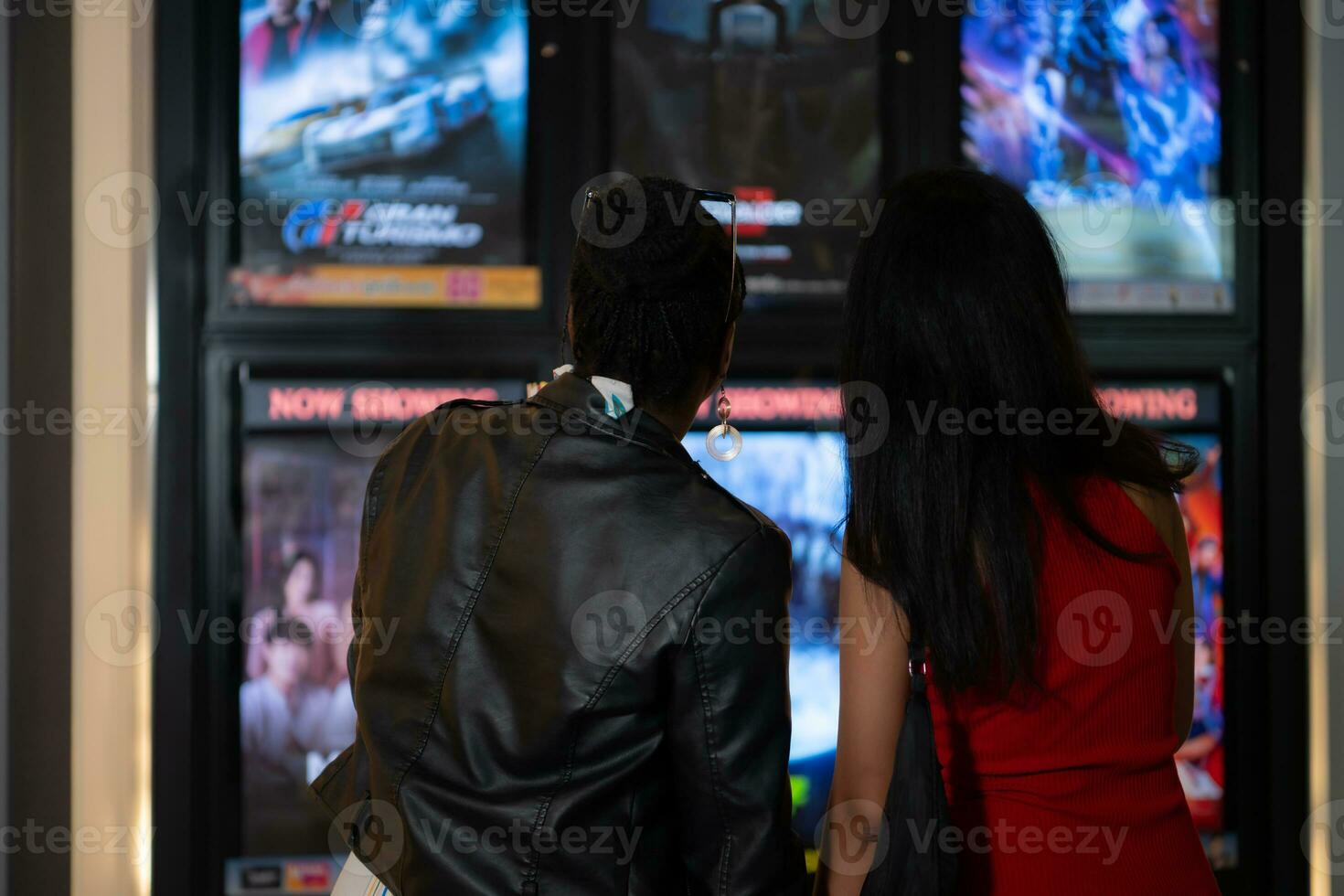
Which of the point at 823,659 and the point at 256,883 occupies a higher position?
the point at 823,659

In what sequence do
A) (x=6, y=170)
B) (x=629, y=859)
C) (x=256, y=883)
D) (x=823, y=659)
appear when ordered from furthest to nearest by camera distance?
(x=823, y=659) → (x=256, y=883) → (x=6, y=170) → (x=629, y=859)

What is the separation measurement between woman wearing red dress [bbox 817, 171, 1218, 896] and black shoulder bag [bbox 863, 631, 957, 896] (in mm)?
15

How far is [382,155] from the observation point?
97.3 inches

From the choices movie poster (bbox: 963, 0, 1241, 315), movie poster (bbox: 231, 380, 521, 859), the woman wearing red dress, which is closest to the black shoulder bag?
the woman wearing red dress

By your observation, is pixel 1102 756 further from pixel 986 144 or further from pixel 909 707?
pixel 986 144

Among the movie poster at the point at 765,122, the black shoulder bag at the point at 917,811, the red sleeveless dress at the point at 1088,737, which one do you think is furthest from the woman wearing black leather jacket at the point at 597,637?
the movie poster at the point at 765,122

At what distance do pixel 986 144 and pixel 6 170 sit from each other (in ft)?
6.48

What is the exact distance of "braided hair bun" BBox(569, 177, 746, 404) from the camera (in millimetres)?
1225

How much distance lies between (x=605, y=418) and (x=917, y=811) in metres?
0.51

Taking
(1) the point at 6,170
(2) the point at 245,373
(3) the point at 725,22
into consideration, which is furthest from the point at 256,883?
(3) the point at 725,22

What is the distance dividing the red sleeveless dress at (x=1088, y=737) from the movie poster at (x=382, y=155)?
5.00 ft

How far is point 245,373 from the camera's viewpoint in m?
2.43

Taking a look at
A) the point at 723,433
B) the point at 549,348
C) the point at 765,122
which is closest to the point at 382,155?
the point at 549,348

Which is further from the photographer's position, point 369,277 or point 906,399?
point 369,277
